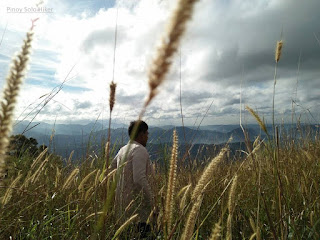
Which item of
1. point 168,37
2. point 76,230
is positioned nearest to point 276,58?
point 168,37

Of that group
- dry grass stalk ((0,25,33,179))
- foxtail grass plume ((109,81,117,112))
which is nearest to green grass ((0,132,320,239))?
foxtail grass plume ((109,81,117,112))

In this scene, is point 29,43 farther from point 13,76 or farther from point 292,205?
point 292,205

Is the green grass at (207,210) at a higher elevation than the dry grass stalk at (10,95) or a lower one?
lower

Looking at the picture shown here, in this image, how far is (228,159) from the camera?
6953 mm

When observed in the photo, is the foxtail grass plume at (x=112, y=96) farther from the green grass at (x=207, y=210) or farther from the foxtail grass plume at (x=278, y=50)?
the foxtail grass plume at (x=278, y=50)

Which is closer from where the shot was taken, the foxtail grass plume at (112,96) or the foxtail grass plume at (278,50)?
the foxtail grass plume at (112,96)

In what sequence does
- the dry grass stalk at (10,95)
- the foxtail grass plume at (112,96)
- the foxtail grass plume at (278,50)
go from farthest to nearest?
the foxtail grass plume at (278,50)
the foxtail grass plume at (112,96)
the dry grass stalk at (10,95)

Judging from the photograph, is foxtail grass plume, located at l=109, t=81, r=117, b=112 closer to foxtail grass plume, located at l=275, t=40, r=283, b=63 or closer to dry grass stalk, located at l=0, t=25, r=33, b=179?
dry grass stalk, located at l=0, t=25, r=33, b=179

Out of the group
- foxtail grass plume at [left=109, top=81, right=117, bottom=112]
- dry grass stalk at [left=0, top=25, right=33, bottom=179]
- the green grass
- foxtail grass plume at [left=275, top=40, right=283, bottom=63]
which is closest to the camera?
dry grass stalk at [left=0, top=25, right=33, bottom=179]

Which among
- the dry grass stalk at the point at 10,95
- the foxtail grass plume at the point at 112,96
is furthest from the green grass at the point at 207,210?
the dry grass stalk at the point at 10,95

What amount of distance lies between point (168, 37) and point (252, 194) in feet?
11.3

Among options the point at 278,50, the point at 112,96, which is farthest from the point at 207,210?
the point at 112,96

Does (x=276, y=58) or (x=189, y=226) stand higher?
(x=276, y=58)

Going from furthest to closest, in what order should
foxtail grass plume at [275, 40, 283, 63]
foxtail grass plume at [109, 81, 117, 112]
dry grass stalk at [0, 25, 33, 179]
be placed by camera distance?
foxtail grass plume at [275, 40, 283, 63] < foxtail grass plume at [109, 81, 117, 112] < dry grass stalk at [0, 25, 33, 179]
